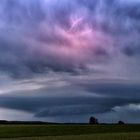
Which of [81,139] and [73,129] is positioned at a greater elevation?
[73,129]

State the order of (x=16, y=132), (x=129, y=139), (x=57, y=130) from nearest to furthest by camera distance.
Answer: (x=129, y=139) < (x=16, y=132) < (x=57, y=130)

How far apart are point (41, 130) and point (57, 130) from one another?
4.26m

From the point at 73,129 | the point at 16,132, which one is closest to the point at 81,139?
the point at 16,132

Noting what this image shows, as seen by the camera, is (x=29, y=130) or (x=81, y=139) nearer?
(x=81, y=139)

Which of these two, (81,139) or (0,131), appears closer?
(81,139)

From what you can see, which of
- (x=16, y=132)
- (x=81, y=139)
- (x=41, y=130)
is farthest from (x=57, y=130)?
(x=81, y=139)

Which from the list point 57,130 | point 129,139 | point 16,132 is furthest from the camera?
point 57,130

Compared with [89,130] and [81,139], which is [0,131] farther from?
[81,139]

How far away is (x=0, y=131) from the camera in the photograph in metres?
104

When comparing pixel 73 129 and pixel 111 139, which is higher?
pixel 73 129

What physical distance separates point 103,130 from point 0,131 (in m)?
26.6

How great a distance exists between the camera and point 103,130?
111875 millimetres

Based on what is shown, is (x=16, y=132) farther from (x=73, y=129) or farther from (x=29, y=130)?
(x=73, y=129)

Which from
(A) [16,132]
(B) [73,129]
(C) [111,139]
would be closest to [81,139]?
(C) [111,139]
